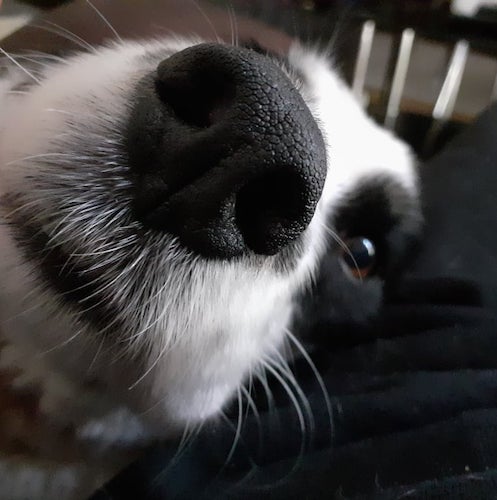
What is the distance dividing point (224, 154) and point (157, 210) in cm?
7

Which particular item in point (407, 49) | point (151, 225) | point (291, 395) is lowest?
point (291, 395)

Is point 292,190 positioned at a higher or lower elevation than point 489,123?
higher

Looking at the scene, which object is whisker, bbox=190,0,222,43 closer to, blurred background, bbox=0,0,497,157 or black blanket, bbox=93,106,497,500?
blurred background, bbox=0,0,497,157

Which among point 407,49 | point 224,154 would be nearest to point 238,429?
point 224,154

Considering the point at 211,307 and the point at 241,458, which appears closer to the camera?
the point at 211,307

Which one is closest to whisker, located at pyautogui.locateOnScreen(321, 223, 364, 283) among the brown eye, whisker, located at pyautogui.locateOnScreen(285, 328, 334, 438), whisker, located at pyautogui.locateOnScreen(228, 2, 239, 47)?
the brown eye

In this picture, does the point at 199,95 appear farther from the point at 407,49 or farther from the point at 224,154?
the point at 407,49

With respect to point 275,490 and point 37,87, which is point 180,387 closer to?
point 275,490

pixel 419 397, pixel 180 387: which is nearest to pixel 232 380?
pixel 180 387

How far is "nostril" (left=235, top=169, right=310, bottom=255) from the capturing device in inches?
19.9

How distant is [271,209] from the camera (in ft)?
1.72

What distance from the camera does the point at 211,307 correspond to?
61 centimetres

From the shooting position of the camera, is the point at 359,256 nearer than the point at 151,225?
No

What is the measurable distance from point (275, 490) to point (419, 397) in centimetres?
19
